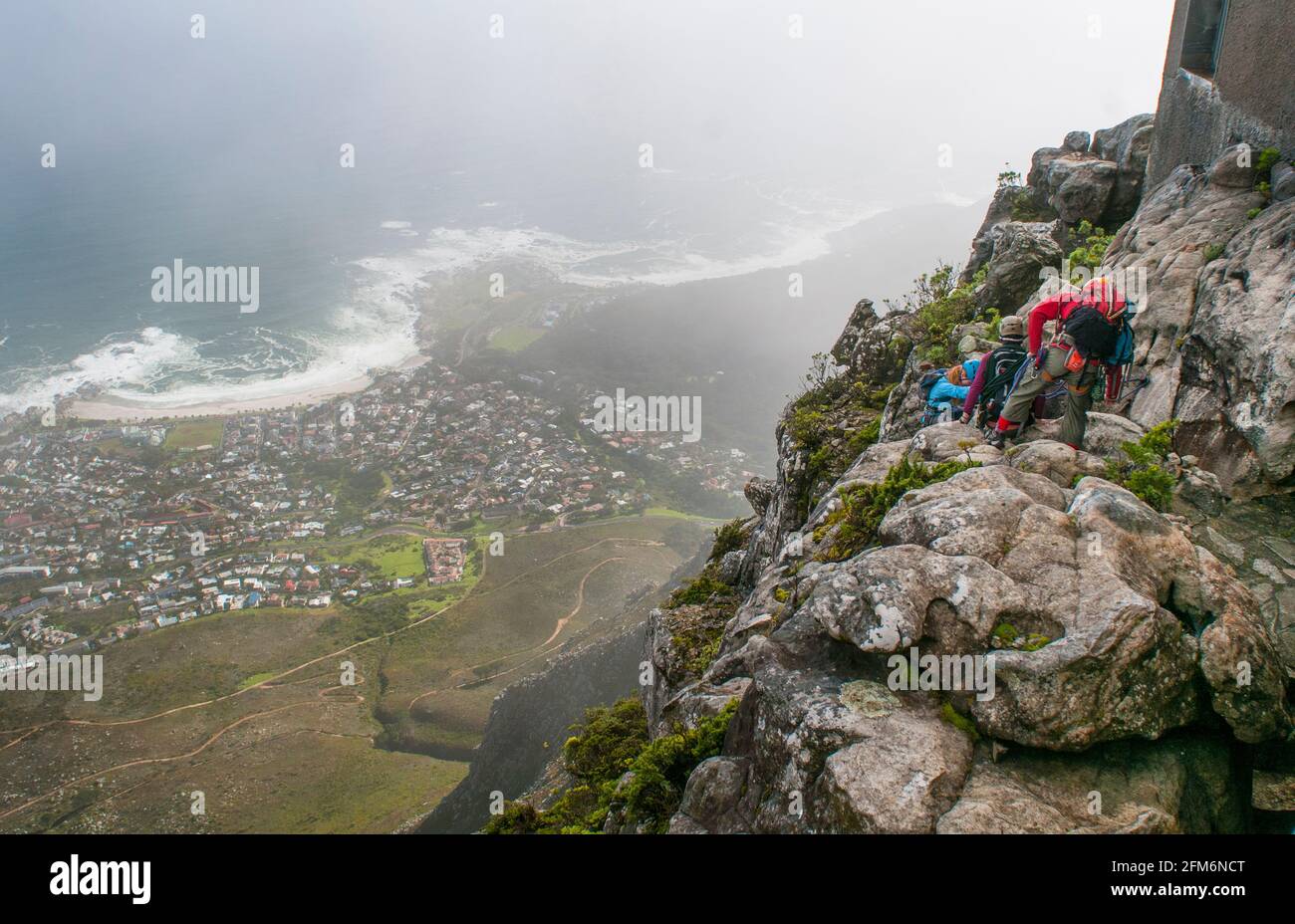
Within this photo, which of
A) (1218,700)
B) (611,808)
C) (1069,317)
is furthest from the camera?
(611,808)

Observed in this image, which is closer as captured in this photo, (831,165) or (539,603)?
(539,603)

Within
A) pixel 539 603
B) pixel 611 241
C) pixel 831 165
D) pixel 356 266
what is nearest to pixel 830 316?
pixel 611 241

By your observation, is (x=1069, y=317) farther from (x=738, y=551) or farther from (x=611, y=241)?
(x=611, y=241)

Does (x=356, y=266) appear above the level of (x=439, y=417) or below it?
above

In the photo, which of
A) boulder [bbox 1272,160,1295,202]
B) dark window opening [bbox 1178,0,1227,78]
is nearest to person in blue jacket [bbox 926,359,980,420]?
boulder [bbox 1272,160,1295,202]

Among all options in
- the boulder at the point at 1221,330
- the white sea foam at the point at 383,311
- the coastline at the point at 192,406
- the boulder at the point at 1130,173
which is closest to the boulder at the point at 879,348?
the boulder at the point at 1221,330

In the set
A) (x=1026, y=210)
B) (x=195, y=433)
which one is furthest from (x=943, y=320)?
(x=195, y=433)
